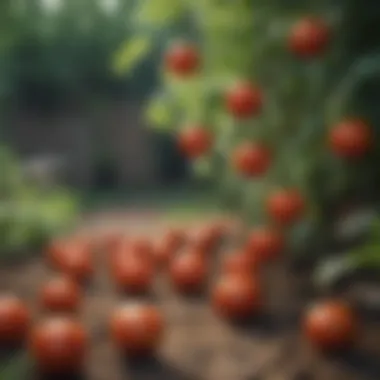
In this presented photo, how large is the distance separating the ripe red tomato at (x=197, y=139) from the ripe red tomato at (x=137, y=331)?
0.68m

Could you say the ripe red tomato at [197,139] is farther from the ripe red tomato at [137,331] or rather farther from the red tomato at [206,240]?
the ripe red tomato at [137,331]

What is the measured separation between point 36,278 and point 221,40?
24.2 inches

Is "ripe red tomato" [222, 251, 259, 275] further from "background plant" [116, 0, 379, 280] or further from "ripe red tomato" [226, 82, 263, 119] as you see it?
"ripe red tomato" [226, 82, 263, 119]

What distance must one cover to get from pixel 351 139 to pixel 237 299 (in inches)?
11.8

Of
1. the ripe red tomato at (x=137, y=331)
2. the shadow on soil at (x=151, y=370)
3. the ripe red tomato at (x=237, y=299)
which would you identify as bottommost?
the shadow on soil at (x=151, y=370)

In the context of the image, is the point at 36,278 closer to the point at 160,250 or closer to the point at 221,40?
the point at 160,250

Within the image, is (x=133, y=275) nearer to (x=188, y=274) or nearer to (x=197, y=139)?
(x=188, y=274)

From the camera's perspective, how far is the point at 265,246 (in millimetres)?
1479

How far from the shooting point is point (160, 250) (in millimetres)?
1562

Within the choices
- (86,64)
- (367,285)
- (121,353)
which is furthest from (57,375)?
(86,64)

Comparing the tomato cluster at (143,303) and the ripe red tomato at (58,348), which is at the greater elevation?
the tomato cluster at (143,303)

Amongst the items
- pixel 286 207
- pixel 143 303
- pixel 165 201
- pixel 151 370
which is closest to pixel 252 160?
pixel 286 207

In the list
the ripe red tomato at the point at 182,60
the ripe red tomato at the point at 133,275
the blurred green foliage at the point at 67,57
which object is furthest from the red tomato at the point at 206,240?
the blurred green foliage at the point at 67,57

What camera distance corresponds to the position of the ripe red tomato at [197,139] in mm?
1696
